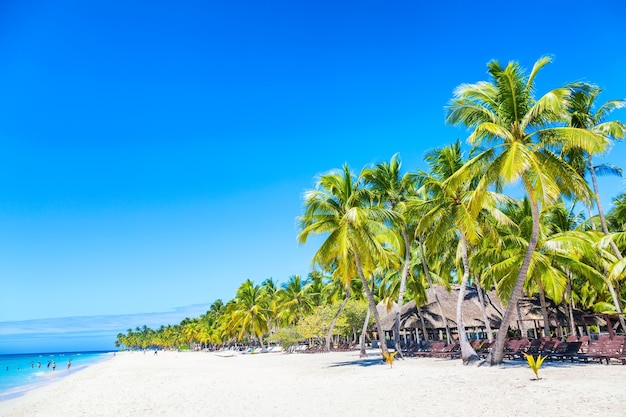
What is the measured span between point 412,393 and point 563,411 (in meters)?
3.70

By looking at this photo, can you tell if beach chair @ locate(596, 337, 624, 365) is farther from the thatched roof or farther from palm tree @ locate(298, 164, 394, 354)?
the thatched roof

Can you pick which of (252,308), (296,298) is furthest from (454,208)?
(252,308)

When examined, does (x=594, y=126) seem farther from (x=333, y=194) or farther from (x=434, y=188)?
(x=333, y=194)

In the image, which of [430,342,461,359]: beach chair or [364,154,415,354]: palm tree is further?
[364,154,415,354]: palm tree

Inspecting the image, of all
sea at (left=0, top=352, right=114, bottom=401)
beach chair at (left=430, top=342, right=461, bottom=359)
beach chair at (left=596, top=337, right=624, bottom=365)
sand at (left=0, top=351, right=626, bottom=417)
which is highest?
beach chair at (left=596, top=337, right=624, bottom=365)

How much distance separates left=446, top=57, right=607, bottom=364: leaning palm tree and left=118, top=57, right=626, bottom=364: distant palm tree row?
35 millimetres

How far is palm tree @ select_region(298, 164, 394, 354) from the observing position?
18688 millimetres

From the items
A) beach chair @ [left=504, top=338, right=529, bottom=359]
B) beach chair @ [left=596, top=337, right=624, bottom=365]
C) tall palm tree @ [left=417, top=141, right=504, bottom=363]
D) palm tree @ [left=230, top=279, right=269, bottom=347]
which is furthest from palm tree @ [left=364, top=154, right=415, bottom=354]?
palm tree @ [left=230, top=279, right=269, bottom=347]

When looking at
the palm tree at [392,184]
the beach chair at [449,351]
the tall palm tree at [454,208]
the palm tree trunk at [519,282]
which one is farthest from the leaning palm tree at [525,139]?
the palm tree at [392,184]

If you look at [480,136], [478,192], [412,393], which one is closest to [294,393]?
[412,393]

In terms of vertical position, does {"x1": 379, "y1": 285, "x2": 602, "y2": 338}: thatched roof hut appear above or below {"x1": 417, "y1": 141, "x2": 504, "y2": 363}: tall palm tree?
below

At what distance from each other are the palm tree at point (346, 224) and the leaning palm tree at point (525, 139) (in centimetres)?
598

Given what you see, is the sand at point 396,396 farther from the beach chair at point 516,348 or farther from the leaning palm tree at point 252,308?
the leaning palm tree at point 252,308

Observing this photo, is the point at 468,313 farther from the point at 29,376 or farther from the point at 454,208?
the point at 29,376
